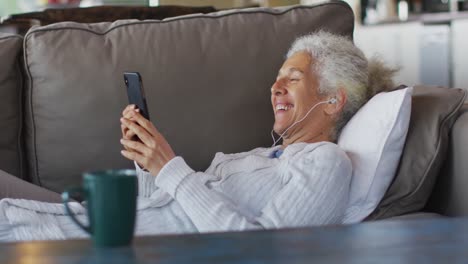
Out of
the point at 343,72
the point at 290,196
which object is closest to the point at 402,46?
the point at 343,72

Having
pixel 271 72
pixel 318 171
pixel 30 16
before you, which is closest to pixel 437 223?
pixel 318 171

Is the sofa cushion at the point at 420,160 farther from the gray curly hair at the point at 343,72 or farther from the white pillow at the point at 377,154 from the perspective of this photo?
the gray curly hair at the point at 343,72

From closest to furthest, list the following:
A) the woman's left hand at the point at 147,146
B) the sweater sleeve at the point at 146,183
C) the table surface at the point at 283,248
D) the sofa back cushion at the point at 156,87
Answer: the table surface at the point at 283,248
the woman's left hand at the point at 147,146
the sweater sleeve at the point at 146,183
the sofa back cushion at the point at 156,87

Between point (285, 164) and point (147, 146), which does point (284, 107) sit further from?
point (147, 146)

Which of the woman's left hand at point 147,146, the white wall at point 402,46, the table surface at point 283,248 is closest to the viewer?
the table surface at point 283,248

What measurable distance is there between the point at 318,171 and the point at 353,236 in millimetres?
536

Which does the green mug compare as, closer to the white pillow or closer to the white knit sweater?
the white knit sweater

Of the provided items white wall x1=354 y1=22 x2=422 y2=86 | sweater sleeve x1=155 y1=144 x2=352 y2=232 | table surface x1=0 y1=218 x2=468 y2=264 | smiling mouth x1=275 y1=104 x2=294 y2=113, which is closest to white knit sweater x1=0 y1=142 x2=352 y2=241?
sweater sleeve x1=155 y1=144 x2=352 y2=232

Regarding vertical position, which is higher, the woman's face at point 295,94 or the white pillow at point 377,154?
the woman's face at point 295,94

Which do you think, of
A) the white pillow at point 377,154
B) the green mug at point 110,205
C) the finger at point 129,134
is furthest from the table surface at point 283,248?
the finger at point 129,134

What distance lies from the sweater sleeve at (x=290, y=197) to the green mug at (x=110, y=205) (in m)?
0.55

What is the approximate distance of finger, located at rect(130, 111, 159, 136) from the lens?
68.9 inches

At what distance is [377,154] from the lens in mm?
1740

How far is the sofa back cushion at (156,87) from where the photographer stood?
205 centimetres
